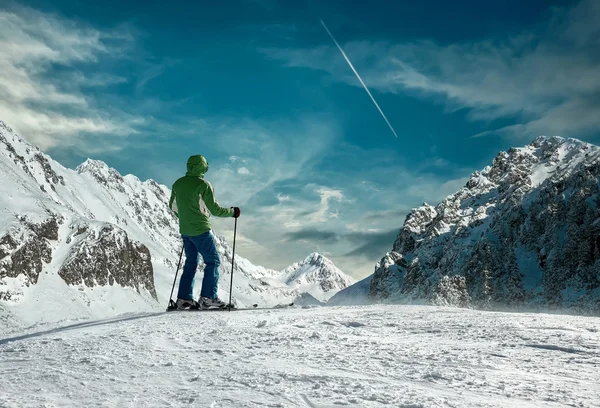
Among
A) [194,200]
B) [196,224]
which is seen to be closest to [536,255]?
[196,224]

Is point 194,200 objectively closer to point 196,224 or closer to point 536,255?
point 196,224

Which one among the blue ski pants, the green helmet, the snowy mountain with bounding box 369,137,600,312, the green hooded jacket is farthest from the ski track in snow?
the snowy mountain with bounding box 369,137,600,312

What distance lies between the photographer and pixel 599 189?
148250mm

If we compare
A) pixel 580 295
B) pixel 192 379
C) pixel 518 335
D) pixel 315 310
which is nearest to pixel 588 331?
pixel 518 335

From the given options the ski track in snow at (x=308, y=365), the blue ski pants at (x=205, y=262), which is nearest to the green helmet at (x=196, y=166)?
the blue ski pants at (x=205, y=262)

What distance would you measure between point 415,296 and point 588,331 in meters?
189

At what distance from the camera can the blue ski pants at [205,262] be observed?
11352mm

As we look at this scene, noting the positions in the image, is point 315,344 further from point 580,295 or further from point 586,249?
point 586,249

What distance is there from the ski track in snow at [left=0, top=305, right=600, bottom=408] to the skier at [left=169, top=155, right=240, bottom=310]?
267cm

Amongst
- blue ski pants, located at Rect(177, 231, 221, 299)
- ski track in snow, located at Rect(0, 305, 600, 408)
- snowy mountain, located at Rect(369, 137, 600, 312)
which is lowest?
ski track in snow, located at Rect(0, 305, 600, 408)

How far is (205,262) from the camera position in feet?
37.8

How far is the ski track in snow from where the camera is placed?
4242mm

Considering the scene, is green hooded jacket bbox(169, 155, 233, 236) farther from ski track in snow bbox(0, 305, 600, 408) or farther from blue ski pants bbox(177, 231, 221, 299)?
ski track in snow bbox(0, 305, 600, 408)

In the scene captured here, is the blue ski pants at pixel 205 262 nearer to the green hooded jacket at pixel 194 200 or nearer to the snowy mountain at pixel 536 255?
the green hooded jacket at pixel 194 200
